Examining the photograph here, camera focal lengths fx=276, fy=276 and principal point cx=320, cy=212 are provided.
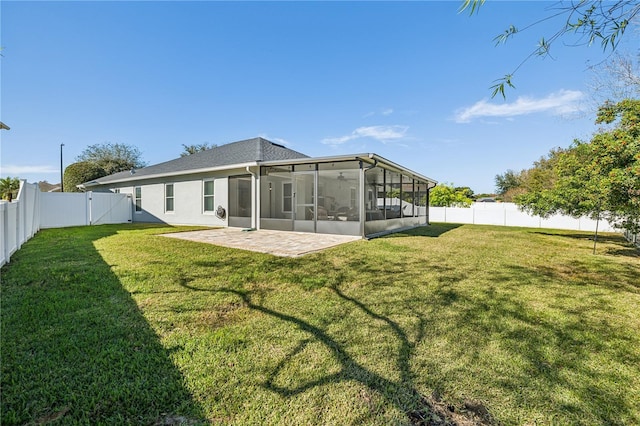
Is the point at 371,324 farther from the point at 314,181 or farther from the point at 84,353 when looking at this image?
the point at 314,181

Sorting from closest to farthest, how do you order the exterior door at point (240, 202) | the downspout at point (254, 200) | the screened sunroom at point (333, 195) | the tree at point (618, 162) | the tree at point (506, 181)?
1. the tree at point (618, 162)
2. the screened sunroom at point (333, 195)
3. the downspout at point (254, 200)
4. the exterior door at point (240, 202)
5. the tree at point (506, 181)

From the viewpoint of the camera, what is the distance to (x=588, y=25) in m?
2.09

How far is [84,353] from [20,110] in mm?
16483

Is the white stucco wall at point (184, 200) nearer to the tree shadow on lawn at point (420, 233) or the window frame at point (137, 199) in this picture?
the window frame at point (137, 199)

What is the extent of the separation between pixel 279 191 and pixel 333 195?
7.91 ft

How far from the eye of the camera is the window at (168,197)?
1349 centimetres

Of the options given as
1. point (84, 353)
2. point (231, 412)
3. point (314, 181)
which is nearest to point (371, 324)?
point (231, 412)

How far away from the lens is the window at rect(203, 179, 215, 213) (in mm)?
11922

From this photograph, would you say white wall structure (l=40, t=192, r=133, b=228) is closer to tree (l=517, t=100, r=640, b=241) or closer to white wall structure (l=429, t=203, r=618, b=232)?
tree (l=517, t=100, r=640, b=241)

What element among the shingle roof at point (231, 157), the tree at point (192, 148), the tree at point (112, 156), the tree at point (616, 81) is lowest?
the shingle roof at point (231, 157)

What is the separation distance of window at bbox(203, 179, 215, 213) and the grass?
7.52m

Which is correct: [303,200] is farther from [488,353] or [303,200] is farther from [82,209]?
[82,209]

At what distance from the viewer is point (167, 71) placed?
12.6 meters

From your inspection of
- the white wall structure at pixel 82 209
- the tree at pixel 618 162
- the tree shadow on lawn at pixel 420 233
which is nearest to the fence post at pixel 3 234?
the tree shadow on lawn at pixel 420 233
